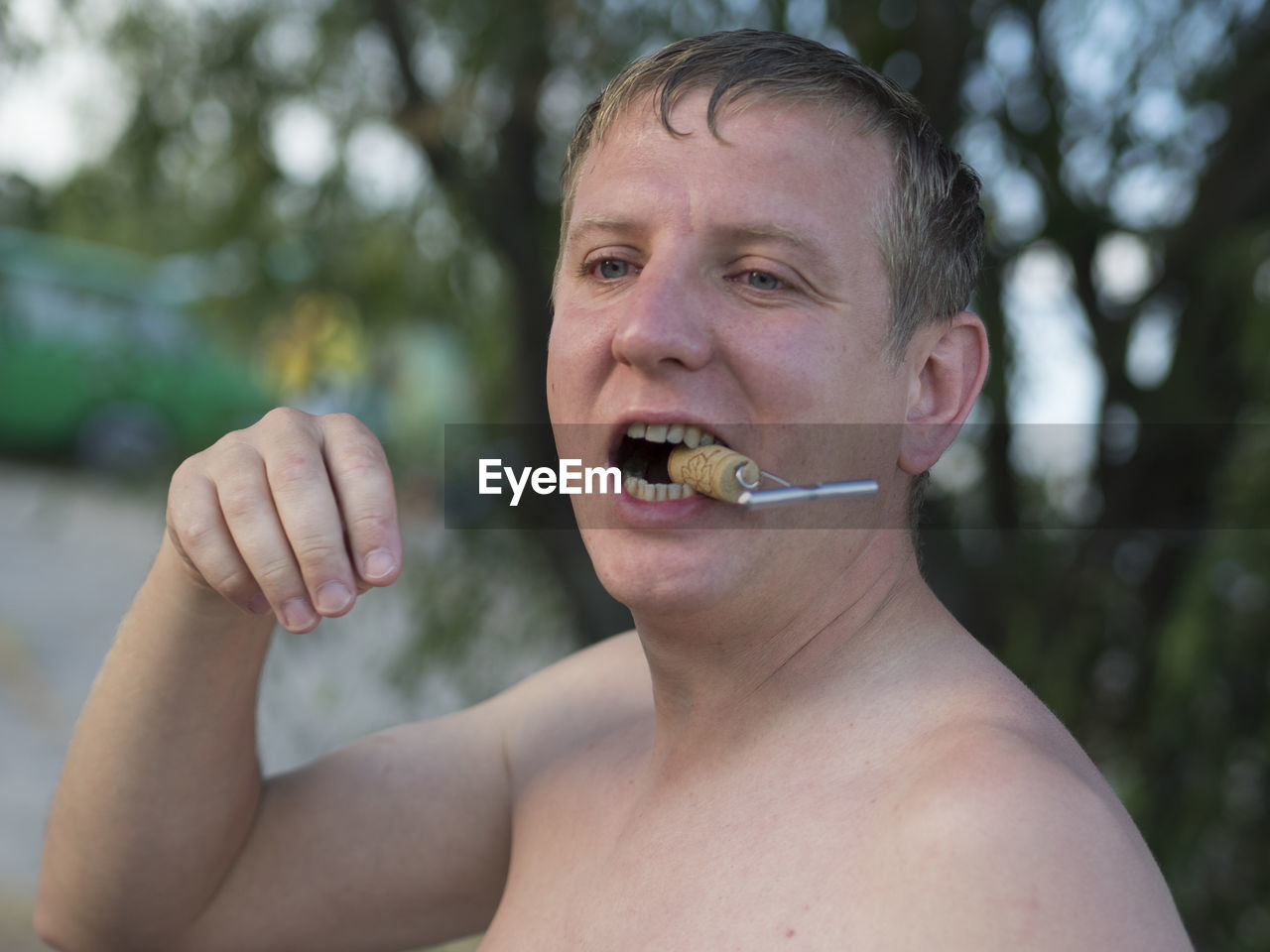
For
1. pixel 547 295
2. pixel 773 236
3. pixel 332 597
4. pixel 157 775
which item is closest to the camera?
pixel 332 597

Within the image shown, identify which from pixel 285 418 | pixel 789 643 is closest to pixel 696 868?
pixel 789 643

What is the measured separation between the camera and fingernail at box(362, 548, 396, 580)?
1.01 m

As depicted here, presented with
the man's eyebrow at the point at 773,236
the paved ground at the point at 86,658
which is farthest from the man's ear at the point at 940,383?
the paved ground at the point at 86,658

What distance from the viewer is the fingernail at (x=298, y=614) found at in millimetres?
999

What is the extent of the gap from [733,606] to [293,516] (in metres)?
0.40

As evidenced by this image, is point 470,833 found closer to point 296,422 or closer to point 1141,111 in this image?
point 296,422

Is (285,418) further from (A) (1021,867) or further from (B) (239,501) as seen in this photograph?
(A) (1021,867)

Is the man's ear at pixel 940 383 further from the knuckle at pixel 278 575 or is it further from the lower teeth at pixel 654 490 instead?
the knuckle at pixel 278 575

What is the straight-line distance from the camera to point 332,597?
99 cm

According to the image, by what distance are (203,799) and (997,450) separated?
77.5 inches

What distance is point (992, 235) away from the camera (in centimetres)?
248

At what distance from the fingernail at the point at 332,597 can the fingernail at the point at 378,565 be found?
0.02 metres

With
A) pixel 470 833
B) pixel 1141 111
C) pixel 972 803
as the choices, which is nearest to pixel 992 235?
pixel 1141 111

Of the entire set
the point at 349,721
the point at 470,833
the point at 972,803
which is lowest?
the point at 349,721
